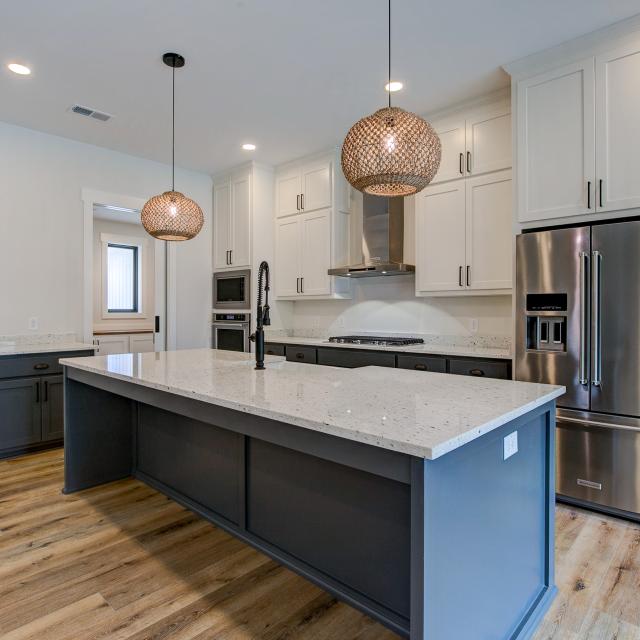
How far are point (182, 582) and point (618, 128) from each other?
3.29m

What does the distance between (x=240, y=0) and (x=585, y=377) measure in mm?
2870

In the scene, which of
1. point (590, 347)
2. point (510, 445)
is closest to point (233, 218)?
point (590, 347)

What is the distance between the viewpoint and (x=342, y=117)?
391 cm

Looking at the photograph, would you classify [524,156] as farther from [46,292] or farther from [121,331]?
[121,331]

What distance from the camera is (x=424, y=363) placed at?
351cm

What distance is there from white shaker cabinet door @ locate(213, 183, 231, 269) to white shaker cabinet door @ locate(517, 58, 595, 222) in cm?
332

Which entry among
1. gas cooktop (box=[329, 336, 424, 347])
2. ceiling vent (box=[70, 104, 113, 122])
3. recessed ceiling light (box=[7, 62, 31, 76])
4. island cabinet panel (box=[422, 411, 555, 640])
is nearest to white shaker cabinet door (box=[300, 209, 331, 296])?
gas cooktop (box=[329, 336, 424, 347])

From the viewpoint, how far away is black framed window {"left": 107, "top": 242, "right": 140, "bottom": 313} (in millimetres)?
6906

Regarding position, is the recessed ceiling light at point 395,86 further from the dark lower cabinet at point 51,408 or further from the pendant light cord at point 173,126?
the dark lower cabinet at point 51,408

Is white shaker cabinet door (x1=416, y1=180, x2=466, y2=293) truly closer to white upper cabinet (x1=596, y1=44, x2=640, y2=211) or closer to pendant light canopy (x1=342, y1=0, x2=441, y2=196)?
white upper cabinet (x1=596, y1=44, x2=640, y2=211)

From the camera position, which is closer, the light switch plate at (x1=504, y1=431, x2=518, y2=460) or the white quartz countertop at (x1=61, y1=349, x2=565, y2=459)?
the white quartz countertop at (x1=61, y1=349, x2=565, y2=459)

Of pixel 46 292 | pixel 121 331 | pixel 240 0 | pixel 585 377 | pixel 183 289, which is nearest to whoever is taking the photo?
pixel 240 0

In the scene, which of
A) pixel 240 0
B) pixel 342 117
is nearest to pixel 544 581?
pixel 240 0

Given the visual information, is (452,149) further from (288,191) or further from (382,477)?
(382,477)
